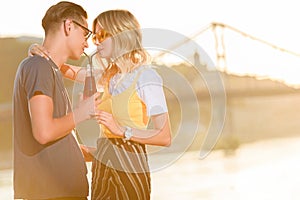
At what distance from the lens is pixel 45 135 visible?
3.04 feet

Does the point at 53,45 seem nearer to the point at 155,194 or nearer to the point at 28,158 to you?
the point at 28,158

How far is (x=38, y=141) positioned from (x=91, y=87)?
0.48 feet

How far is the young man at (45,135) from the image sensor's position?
924 mm

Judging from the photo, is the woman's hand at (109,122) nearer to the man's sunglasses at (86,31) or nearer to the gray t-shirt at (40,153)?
the gray t-shirt at (40,153)

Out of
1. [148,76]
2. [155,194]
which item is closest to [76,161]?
[148,76]

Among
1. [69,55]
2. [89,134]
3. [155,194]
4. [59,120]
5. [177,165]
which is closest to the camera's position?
[59,120]

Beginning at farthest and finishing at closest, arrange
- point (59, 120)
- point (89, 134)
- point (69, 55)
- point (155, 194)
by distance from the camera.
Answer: point (155, 194) → point (89, 134) → point (69, 55) → point (59, 120)

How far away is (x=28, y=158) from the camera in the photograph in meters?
0.95

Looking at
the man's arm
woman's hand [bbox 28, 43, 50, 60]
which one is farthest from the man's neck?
the man's arm

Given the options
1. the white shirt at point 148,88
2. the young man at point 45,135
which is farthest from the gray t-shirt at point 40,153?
the white shirt at point 148,88

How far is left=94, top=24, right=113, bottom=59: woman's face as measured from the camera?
3.44 feet

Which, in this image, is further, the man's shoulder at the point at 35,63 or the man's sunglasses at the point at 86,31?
the man's sunglasses at the point at 86,31

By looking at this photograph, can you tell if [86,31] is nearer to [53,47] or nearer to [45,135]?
[53,47]

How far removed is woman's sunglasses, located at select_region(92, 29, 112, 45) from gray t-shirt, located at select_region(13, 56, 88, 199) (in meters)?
0.13
